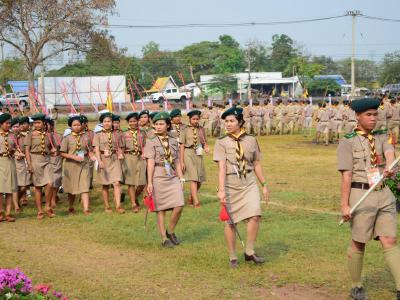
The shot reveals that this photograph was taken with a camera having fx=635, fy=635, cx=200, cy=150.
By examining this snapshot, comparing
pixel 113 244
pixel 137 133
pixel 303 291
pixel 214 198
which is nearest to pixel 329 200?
pixel 214 198

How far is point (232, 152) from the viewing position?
7.72 metres

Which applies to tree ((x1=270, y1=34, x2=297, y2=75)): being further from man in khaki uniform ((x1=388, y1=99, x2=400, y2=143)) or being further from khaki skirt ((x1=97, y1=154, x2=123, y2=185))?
khaki skirt ((x1=97, y1=154, x2=123, y2=185))

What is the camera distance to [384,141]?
6301 millimetres

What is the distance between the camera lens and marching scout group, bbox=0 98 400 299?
245 inches

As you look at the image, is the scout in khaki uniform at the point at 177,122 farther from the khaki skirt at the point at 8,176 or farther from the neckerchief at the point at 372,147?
the neckerchief at the point at 372,147

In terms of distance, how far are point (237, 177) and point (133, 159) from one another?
5.20 m

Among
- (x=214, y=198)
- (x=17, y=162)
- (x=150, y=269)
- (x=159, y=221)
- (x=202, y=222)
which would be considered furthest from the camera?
(x=214, y=198)

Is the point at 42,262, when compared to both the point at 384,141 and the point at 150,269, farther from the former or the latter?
the point at 384,141

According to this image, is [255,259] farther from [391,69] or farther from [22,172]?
[391,69]

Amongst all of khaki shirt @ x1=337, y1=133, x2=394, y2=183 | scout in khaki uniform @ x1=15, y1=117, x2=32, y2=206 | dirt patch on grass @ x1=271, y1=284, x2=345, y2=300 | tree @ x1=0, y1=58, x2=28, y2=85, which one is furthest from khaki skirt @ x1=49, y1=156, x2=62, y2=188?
tree @ x1=0, y1=58, x2=28, y2=85

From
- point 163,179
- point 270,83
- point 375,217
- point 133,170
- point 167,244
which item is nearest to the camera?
point 375,217

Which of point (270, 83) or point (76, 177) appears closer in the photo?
point (76, 177)

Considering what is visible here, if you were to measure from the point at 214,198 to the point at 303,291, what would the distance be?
6562 mm

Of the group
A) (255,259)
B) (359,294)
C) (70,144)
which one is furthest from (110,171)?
(359,294)
